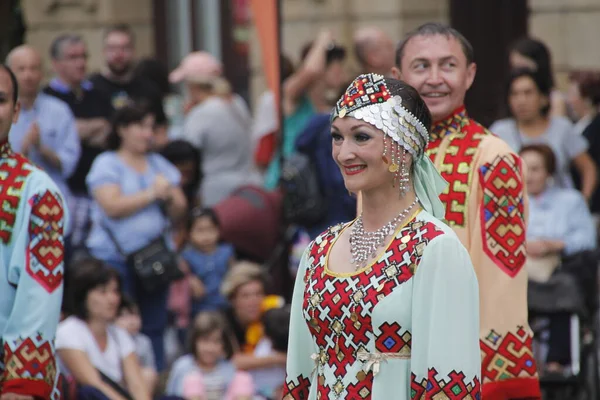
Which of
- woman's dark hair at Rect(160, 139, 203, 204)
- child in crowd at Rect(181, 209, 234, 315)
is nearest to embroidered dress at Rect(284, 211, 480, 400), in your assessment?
child in crowd at Rect(181, 209, 234, 315)

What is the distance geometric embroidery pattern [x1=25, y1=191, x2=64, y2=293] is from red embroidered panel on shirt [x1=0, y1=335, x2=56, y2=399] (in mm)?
227

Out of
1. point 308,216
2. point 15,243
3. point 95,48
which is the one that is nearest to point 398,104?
point 15,243

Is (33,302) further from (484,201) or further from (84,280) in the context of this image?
(84,280)

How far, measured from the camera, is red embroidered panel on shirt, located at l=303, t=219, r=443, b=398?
14.5 feet

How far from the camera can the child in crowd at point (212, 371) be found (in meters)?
8.20

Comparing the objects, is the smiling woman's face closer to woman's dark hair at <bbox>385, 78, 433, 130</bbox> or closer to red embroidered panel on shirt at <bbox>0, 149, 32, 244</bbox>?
woman's dark hair at <bbox>385, 78, 433, 130</bbox>

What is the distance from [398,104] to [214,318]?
13.5 ft

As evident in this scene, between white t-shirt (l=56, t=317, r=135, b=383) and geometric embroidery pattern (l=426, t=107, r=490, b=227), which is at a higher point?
geometric embroidery pattern (l=426, t=107, r=490, b=227)

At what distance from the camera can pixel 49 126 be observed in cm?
959

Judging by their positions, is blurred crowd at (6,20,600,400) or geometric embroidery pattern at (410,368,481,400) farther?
blurred crowd at (6,20,600,400)

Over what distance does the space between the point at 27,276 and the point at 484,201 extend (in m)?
1.81

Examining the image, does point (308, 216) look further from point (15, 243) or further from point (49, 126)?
point (15, 243)

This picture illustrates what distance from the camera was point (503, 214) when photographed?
→ 552 cm

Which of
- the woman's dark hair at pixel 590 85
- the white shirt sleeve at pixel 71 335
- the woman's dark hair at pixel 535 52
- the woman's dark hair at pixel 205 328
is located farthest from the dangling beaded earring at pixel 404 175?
the woman's dark hair at pixel 590 85
